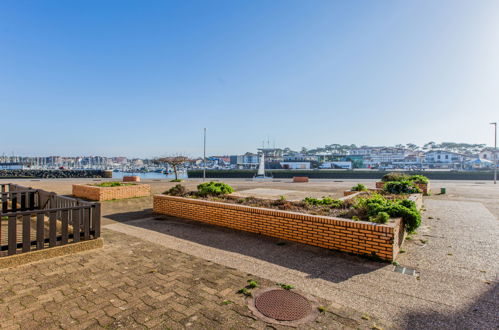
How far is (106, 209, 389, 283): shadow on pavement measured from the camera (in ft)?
16.1

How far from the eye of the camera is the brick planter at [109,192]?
43.8 ft

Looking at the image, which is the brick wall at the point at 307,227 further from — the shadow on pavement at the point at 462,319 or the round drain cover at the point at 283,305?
the round drain cover at the point at 283,305

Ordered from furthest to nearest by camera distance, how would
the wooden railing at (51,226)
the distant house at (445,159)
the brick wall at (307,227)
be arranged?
1. the distant house at (445,159)
2. the brick wall at (307,227)
3. the wooden railing at (51,226)

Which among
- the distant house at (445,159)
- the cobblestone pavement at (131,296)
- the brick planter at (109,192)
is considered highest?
the distant house at (445,159)

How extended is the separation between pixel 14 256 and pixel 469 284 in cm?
755

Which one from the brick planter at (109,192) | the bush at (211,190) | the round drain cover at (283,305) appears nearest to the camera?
the round drain cover at (283,305)

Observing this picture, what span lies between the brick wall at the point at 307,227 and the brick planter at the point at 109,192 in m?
6.40

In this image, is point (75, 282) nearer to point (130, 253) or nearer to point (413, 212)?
point (130, 253)

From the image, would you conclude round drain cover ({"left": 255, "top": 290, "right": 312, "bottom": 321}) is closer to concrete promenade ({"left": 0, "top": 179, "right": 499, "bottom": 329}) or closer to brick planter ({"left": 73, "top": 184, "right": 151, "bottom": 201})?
concrete promenade ({"left": 0, "top": 179, "right": 499, "bottom": 329})

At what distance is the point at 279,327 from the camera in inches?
126

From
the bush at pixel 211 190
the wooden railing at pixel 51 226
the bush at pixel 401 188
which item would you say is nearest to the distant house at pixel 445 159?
the bush at pixel 401 188

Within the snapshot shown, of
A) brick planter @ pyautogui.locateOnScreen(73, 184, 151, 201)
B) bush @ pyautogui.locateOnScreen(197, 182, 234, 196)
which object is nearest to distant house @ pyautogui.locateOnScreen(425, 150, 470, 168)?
brick planter @ pyautogui.locateOnScreen(73, 184, 151, 201)

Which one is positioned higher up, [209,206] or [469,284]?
[209,206]

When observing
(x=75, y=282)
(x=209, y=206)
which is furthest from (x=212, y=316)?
(x=209, y=206)
